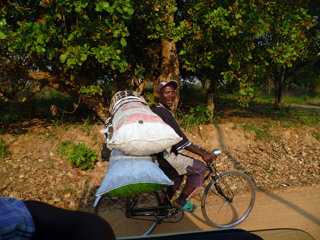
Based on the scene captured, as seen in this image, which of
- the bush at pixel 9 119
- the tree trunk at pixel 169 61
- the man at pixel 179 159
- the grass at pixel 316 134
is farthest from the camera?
the grass at pixel 316 134

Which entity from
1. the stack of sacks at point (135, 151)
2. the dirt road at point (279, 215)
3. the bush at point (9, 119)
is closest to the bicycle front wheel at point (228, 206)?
the dirt road at point (279, 215)

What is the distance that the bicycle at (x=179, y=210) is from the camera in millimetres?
3113

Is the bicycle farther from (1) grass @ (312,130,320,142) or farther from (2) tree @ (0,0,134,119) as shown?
(1) grass @ (312,130,320,142)

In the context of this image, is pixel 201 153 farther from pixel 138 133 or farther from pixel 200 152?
pixel 138 133

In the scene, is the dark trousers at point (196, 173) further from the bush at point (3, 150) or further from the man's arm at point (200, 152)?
the bush at point (3, 150)

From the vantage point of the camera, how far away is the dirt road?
3.31 meters

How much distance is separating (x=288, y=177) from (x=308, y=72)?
7.23m

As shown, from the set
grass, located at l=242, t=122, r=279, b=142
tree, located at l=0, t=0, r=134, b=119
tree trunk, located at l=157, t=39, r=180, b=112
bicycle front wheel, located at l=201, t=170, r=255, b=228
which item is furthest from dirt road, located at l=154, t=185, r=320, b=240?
tree trunk, located at l=157, t=39, r=180, b=112

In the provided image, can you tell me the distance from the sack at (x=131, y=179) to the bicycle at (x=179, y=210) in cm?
113

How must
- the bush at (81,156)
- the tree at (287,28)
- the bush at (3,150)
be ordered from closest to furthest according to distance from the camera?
the tree at (287,28), the bush at (81,156), the bush at (3,150)

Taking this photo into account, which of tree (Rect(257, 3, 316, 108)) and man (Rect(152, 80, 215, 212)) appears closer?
man (Rect(152, 80, 215, 212))

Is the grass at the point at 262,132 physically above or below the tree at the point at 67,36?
below

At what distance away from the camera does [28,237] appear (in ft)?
2.94

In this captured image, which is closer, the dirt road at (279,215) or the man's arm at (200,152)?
the man's arm at (200,152)
